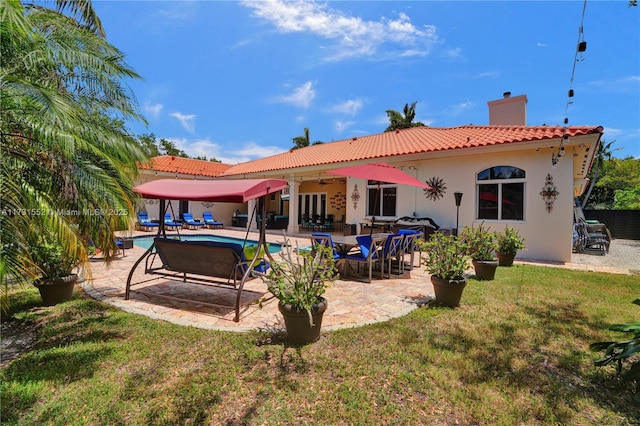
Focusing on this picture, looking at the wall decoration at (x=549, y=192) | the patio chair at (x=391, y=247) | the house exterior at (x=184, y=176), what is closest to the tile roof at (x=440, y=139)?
the wall decoration at (x=549, y=192)

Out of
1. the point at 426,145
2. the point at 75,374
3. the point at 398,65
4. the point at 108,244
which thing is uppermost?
the point at 398,65

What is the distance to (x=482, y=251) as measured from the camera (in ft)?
23.5

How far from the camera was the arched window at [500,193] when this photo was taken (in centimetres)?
1075

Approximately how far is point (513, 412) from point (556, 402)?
20.3 inches

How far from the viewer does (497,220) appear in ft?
36.7

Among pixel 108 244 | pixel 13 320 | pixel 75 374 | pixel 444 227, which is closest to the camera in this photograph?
pixel 75 374

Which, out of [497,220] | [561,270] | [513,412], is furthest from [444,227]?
[513,412]

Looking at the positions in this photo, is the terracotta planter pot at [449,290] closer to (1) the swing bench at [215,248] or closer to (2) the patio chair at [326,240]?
(2) the patio chair at [326,240]

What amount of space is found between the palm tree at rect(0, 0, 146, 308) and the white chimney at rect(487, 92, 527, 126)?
53.1 feet

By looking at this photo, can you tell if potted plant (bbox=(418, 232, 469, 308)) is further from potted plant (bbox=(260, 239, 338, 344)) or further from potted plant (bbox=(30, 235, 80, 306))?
potted plant (bbox=(30, 235, 80, 306))

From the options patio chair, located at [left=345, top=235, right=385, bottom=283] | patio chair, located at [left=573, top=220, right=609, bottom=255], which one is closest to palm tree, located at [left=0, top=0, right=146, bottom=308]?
patio chair, located at [left=345, top=235, right=385, bottom=283]

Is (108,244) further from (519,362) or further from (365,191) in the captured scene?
(365,191)

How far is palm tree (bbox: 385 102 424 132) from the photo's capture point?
30969 millimetres

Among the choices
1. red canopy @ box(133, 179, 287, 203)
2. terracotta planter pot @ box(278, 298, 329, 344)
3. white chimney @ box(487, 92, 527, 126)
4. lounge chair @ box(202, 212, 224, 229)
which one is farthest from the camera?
lounge chair @ box(202, 212, 224, 229)
